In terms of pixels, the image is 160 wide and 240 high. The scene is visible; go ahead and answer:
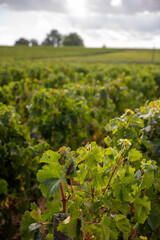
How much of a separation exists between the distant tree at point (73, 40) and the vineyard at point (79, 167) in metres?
94.0

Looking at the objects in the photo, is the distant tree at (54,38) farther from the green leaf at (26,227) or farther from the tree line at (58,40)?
the green leaf at (26,227)

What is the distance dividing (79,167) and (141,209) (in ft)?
1.46

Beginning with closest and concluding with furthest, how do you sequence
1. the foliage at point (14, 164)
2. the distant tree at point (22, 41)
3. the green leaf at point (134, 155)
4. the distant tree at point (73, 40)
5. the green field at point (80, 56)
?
the green leaf at point (134, 155)
the foliage at point (14, 164)
the green field at point (80, 56)
the distant tree at point (73, 40)
the distant tree at point (22, 41)

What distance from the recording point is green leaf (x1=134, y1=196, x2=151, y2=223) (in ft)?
4.85

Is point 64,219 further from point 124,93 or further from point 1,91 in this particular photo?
point 124,93

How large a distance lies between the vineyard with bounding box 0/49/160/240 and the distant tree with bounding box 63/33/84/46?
93989 millimetres

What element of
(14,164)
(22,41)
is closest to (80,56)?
(14,164)

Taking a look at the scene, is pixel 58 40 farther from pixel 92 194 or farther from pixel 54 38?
pixel 92 194

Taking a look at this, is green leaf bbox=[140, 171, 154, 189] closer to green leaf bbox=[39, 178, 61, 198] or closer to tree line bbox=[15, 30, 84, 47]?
green leaf bbox=[39, 178, 61, 198]

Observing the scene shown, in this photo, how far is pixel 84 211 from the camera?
1.41 m

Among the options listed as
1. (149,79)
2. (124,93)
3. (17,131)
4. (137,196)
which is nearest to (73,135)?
(17,131)

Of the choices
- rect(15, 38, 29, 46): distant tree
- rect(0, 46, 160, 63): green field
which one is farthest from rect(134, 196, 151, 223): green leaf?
rect(15, 38, 29, 46): distant tree

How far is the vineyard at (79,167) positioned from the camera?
137 cm

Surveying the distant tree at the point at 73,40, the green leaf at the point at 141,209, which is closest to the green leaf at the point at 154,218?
the green leaf at the point at 141,209
